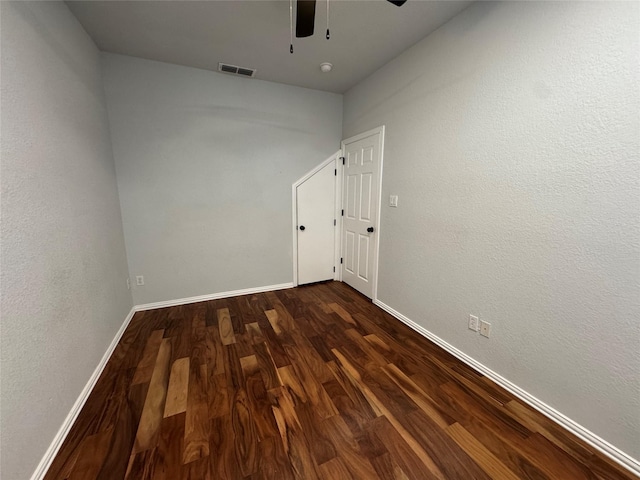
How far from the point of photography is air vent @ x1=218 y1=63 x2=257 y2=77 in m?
2.56

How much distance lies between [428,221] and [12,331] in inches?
103

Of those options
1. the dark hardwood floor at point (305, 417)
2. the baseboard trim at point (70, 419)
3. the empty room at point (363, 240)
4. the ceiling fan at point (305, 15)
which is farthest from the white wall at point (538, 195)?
the baseboard trim at point (70, 419)

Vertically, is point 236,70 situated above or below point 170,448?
above

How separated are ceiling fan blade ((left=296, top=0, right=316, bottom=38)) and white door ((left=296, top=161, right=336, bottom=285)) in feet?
6.12

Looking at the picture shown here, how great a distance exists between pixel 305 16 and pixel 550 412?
2727 mm

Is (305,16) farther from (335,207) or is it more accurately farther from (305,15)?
(335,207)

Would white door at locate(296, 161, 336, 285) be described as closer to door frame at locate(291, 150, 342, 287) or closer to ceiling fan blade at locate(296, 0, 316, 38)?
door frame at locate(291, 150, 342, 287)

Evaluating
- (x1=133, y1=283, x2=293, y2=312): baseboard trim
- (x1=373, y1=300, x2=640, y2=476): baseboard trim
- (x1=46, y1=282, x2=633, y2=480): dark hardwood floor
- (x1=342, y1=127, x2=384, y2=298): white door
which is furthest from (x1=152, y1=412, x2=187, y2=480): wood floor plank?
(x1=342, y1=127, x2=384, y2=298): white door

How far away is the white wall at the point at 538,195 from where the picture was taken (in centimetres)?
117

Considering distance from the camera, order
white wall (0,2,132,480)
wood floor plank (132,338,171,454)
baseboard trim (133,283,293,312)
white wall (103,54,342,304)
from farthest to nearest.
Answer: baseboard trim (133,283,293,312) → white wall (103,54,342,304) → wood floor plank (132,338,171,454) → white wall (0,2,132,480)

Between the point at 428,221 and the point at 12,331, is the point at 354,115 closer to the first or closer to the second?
the point at 428,221

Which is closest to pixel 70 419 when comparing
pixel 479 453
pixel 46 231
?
pixel 46 231

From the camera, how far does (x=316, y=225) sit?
11.4 ft

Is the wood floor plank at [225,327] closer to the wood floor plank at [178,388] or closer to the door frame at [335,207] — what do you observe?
the wood floor plank at [178,388]
